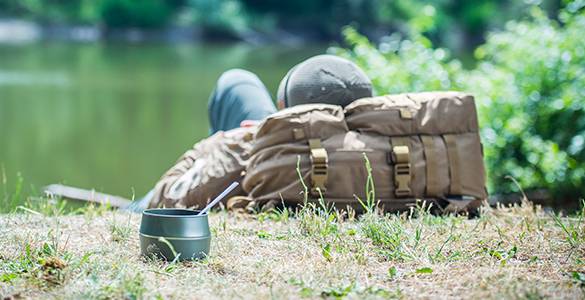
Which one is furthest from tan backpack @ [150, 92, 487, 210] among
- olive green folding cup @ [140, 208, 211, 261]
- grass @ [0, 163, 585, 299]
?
olive green folding cup @ [140, 208, 211, 261]

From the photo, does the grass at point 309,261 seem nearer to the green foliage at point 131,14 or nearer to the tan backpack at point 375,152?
the tan backpack at point 375,152

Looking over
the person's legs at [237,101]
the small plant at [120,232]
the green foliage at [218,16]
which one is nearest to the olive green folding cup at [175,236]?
the small plant at [120,232]

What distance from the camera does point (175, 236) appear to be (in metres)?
2.68

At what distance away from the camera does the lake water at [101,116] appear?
30.0 ft

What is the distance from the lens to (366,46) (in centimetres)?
725

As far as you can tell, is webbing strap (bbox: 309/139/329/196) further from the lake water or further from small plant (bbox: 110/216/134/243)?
the lake water

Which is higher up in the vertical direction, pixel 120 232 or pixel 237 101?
pixel 237 101

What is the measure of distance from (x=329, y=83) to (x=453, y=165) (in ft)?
2.20

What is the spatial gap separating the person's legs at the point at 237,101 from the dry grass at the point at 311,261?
1389 millimetres

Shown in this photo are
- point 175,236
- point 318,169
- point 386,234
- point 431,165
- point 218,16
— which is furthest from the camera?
point 218,16

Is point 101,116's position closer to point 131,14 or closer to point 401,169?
point 401,169

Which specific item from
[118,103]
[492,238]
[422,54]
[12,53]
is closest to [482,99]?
[422,54]

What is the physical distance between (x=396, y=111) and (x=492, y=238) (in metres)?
0.94

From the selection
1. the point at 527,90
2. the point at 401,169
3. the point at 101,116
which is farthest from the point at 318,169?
the point at 101,116
